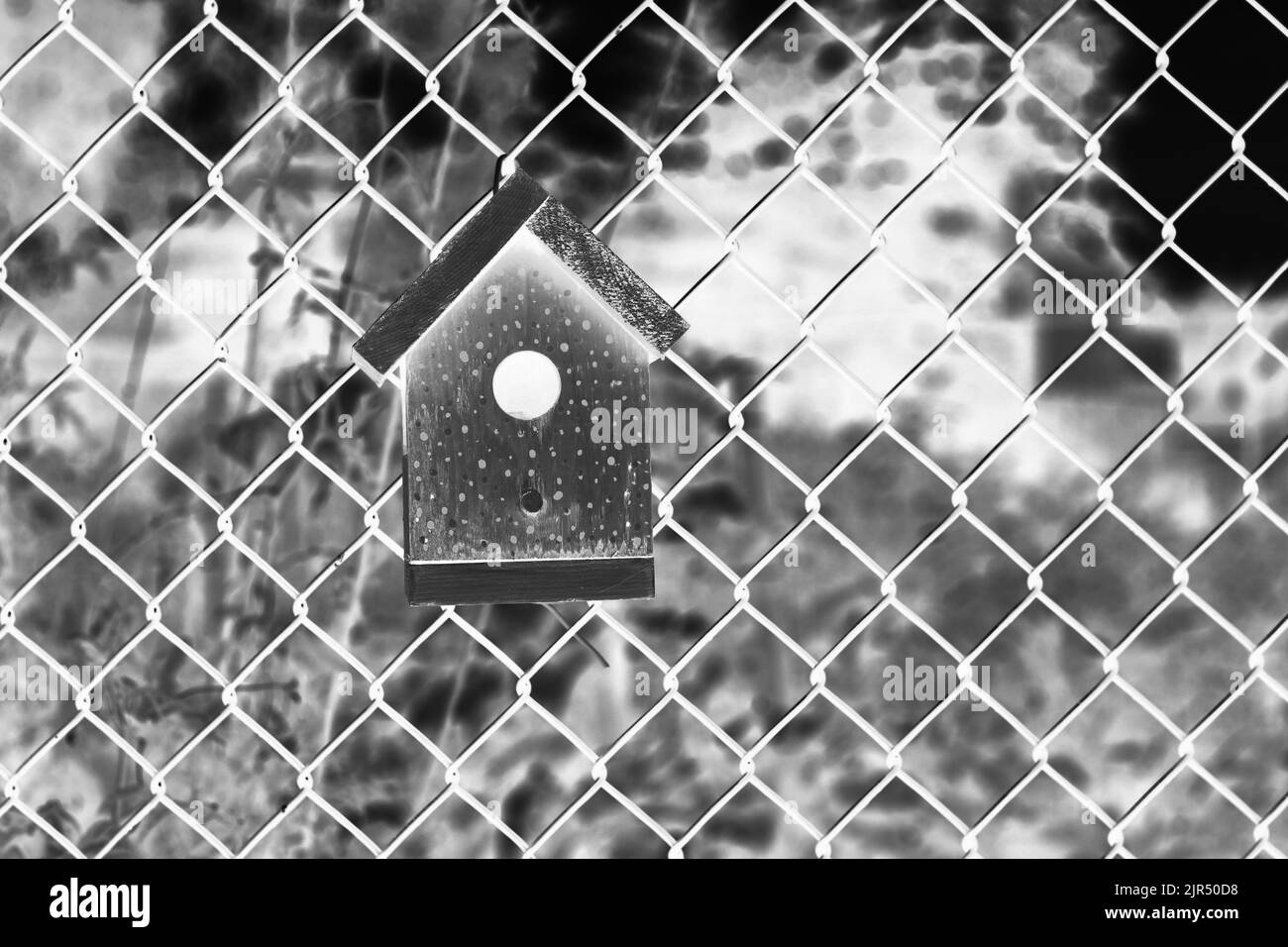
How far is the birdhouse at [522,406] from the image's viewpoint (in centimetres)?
113

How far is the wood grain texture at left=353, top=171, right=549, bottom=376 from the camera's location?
1132 mm

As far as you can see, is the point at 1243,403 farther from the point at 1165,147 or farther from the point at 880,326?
the point at 880,326

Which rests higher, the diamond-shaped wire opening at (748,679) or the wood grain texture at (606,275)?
the wood grain texture at (606,275)

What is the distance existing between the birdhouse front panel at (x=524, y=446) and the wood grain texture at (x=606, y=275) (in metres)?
0.01

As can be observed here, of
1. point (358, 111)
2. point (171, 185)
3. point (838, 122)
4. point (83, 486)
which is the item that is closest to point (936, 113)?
point (838, 122)

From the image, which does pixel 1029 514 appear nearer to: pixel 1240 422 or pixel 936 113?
pixel 1240 422

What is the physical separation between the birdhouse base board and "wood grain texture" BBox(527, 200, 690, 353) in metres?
0.21

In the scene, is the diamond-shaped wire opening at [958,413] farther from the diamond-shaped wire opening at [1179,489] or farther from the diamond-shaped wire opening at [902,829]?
the diamond-shaped wire opening at [902,829]

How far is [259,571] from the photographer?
6.31 feet

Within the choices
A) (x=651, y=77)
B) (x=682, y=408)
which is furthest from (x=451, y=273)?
(x=651, y=77)

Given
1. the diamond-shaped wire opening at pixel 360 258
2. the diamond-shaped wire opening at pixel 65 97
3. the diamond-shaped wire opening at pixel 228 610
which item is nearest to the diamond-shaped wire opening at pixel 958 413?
the diamond-shaped wire opening at pixel 360 258

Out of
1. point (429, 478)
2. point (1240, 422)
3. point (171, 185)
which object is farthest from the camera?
point (1240, 422)

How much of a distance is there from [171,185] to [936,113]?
1.16 metres

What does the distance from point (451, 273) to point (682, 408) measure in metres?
0.73
